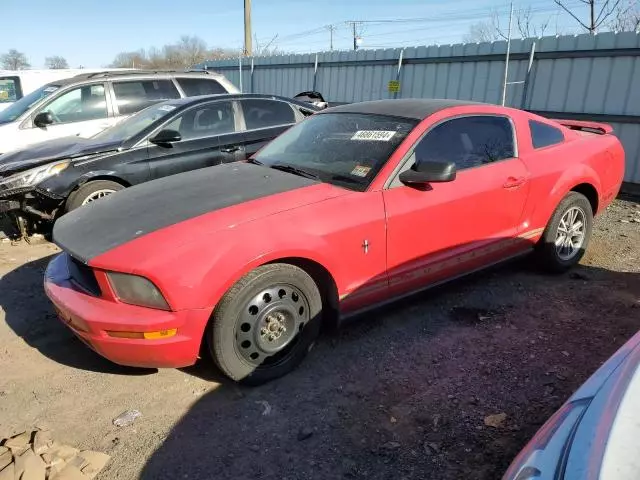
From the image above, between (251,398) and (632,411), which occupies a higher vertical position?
(632,411)

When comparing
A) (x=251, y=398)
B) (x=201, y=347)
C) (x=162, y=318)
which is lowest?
(x=251, y=398)

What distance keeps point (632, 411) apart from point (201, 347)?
7.37ft

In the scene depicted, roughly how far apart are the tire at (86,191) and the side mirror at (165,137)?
66 cm

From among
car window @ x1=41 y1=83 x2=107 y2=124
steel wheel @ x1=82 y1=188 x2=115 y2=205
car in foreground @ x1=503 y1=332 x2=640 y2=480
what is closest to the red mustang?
car in foreground @ x1=503 y1=332 x2=640 y2=480

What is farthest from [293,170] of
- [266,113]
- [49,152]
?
[49,152]

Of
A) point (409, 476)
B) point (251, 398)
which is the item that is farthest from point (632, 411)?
point (251, 398)

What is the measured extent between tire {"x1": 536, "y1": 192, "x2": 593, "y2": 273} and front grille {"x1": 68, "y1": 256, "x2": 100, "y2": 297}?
3.63 m

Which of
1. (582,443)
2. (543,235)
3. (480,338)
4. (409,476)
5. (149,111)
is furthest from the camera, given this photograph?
(149,111)

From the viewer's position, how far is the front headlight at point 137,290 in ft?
9.12

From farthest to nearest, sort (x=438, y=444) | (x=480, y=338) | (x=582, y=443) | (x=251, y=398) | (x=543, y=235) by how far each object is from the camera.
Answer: (x=543, y=235), (x=480, y=338), (x=251, y=398), (x=438, y=444), (x=582, y=443)

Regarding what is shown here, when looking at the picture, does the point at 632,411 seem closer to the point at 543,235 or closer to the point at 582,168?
the point at 543,235

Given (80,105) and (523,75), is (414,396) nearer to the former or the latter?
(80,105)

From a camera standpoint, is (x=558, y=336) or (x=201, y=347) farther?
(x=558, y=336)

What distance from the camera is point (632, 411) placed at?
163cm
